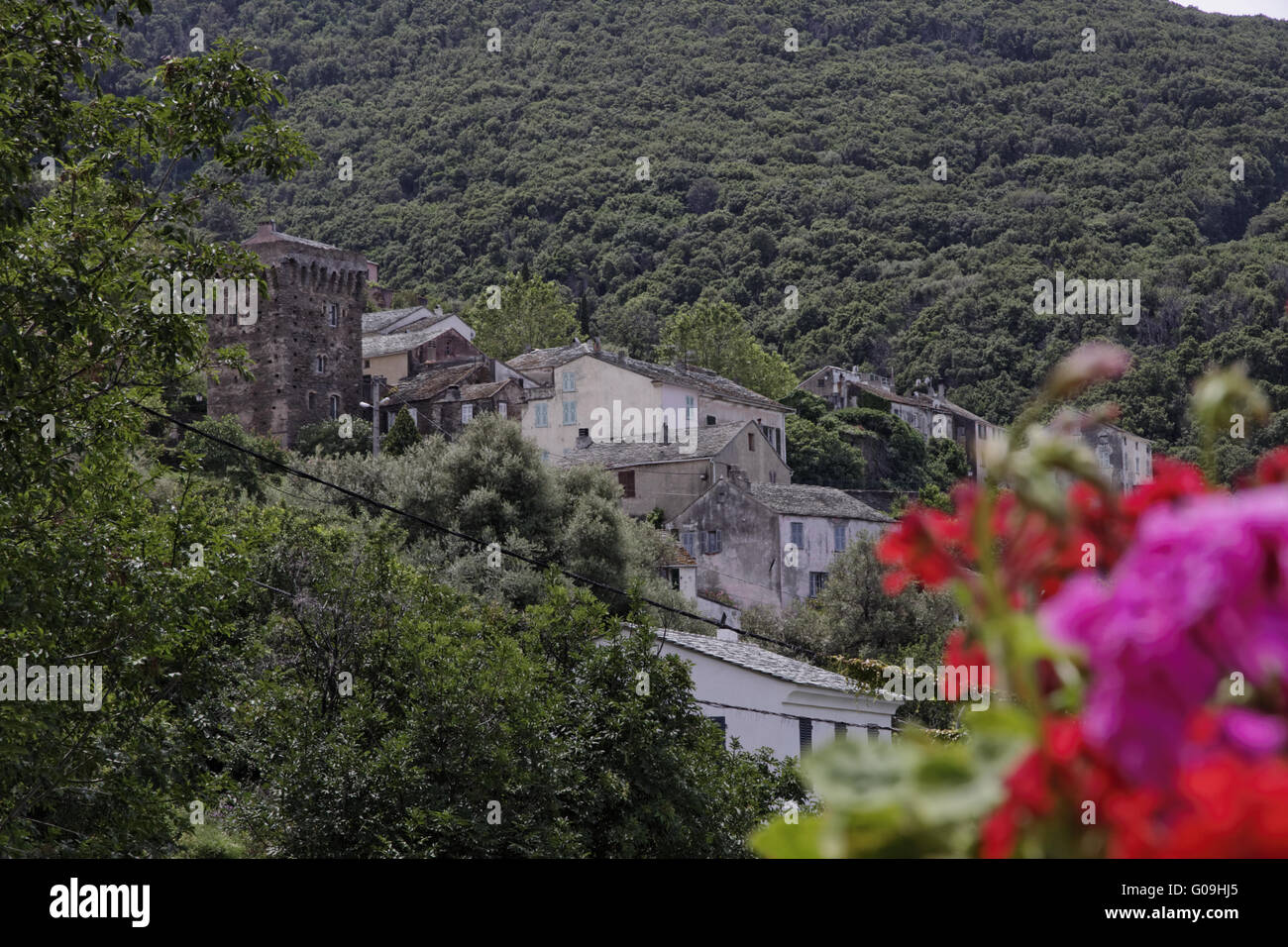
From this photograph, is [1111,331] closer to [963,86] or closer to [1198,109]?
[1198,109]

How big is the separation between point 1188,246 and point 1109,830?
138 metres

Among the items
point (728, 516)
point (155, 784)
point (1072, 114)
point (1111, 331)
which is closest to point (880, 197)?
point (1072, 114)

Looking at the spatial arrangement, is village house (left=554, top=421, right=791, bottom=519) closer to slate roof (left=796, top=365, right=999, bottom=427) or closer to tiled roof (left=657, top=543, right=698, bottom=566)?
tiled roof (left=657, top=543, right=698, bottom=566)

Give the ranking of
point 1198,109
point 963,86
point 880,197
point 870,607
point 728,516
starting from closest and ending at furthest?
1. point 870,607
2. point 728,516
3. point 880,197
4. point 1198,109
5. point 963,86

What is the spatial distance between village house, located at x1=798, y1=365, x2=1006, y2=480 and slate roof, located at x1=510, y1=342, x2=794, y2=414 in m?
13.5

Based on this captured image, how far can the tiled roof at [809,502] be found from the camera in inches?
2389

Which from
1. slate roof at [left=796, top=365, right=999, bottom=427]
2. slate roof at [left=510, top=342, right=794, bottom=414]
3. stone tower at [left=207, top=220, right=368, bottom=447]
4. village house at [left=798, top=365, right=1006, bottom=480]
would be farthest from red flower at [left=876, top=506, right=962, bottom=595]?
slate roof at [left=796, top=365, right=999, bottom=427]

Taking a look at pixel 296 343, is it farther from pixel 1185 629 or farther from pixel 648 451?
pixel 1185 629

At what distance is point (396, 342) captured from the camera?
302 feet

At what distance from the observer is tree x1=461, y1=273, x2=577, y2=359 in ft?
338

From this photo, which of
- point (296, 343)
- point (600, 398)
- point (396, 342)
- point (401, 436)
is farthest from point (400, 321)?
point (401, 436)

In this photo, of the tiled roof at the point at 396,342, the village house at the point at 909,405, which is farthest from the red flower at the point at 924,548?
the village house at the point at 909,405

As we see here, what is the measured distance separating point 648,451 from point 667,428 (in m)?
3.57
